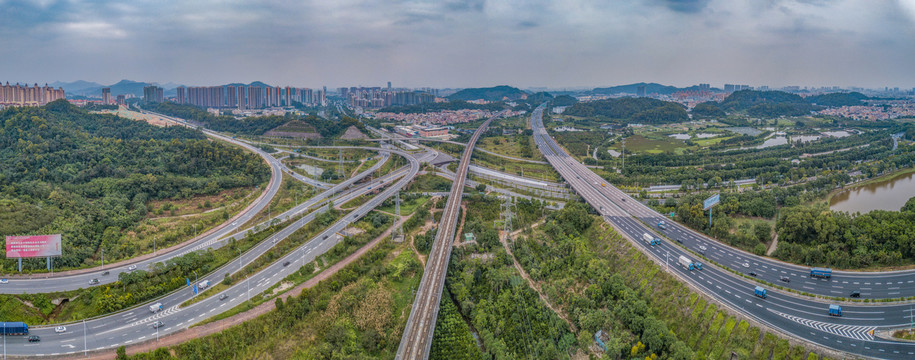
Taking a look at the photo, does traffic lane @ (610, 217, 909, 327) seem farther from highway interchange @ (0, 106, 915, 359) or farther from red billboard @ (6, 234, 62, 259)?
red billboard @ (6, 234, 62, 259)

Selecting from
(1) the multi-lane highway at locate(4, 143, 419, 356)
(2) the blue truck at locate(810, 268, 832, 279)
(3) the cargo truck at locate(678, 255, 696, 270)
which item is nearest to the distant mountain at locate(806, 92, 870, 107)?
(2) the blue truck at locate(810, 268, 832, 279)

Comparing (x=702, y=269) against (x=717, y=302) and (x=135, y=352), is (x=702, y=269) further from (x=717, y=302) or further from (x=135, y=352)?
(x=135, y=352)

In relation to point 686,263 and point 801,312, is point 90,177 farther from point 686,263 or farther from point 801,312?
point 801,312

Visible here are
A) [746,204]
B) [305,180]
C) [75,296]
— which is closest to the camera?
[75,296]

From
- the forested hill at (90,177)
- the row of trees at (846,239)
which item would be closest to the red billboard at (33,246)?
the forested hill at (90,177)

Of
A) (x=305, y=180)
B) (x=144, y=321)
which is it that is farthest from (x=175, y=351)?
(x=305, y=180)

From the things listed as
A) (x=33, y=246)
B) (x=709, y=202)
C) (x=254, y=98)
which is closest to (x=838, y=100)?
(x=709, y=202)

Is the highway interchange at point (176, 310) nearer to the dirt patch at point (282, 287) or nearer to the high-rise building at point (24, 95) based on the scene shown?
the dirt patch at point (282, 287)
